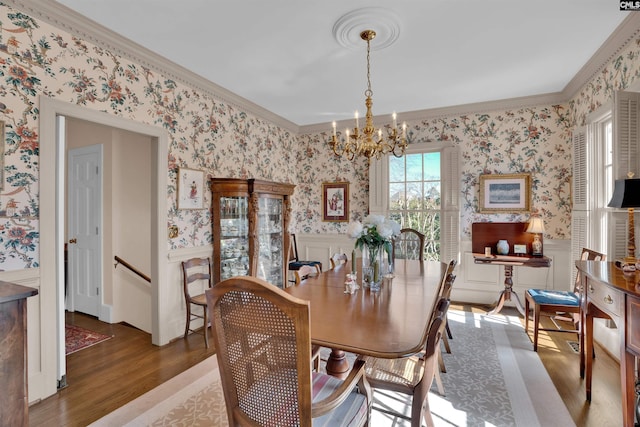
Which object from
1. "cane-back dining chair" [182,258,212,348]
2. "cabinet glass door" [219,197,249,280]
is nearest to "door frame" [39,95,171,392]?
"cane-back dining chair" [182,258,212,348]

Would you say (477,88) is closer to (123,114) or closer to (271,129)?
(271,129)

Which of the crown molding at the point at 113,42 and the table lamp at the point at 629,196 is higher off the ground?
the crown molding at the point at 113,42

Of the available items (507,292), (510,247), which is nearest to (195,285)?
(507,292)

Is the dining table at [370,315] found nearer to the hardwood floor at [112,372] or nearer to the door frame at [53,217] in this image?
the hardwood floor at [112,372]

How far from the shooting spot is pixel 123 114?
2.67 meters

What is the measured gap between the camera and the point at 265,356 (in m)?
1.06

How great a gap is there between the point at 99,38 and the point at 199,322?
9.50ft

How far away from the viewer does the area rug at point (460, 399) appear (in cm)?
194

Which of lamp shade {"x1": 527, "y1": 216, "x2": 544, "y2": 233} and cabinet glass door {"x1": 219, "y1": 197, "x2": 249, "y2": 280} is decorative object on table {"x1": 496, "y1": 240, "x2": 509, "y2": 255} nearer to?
lamp shade {"x1": 527, "y1": 216, "x2": 544, "y2": 233}

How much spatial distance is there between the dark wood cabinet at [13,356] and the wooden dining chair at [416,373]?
1412 mm

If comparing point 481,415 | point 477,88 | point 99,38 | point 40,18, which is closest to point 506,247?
point 477,88

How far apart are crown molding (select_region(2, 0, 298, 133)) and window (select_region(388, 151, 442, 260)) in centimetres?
253

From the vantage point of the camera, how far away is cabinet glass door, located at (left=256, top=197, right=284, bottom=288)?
13.0 feet

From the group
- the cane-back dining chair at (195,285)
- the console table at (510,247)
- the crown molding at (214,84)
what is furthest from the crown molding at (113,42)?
the console table at (510,247)
